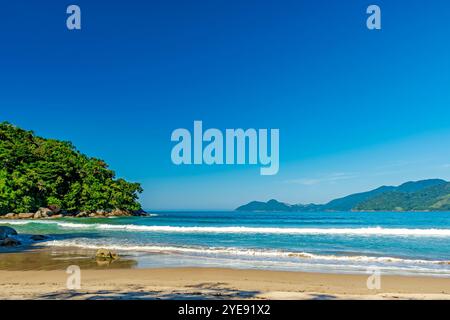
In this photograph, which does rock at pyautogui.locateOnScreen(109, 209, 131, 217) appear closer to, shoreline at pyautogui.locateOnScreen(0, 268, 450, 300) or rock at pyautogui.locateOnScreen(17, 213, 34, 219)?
rock at pyautogui.locateOnScreen(17, 213, 34, 219)

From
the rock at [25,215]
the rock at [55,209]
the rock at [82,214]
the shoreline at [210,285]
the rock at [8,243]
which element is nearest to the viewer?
the shoreline at [210,285]

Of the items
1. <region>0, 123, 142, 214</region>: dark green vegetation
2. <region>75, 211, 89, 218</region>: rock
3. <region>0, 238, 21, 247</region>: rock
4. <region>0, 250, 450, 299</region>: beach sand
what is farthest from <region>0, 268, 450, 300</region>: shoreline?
<region>75, 211, 89, 218</region>: rock

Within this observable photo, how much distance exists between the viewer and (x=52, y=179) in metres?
76.4

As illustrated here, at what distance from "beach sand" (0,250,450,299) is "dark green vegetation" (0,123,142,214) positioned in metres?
60.7

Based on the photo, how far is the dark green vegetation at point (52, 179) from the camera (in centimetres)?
6825

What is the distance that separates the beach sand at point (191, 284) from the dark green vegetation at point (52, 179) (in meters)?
60.7

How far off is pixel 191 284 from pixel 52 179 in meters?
76.0

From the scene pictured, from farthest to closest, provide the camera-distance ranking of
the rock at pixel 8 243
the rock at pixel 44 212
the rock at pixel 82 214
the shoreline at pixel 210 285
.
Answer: the rock at pixel 82 214 < the rock at pixel 44 212 < the rock at pixel 8 243 < the shoreline at pixel 210 285

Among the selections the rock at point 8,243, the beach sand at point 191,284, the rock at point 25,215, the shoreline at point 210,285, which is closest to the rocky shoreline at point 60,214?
the rock at point 25,215

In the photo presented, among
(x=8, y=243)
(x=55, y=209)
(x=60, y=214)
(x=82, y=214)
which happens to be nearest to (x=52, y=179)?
(x=55, y=209)

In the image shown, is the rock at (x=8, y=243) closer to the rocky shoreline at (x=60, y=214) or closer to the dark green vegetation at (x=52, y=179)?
the dark green vegetation at (x=52, y=179)

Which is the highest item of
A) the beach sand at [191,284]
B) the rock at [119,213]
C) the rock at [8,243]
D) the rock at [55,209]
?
the beach sand at [191,284]

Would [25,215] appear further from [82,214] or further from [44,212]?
[82,214]
